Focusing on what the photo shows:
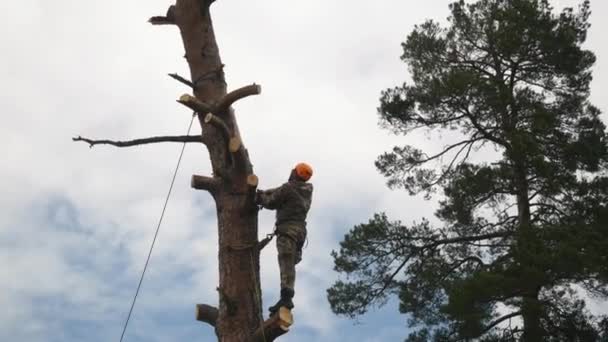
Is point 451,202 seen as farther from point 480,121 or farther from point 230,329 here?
point 230,329

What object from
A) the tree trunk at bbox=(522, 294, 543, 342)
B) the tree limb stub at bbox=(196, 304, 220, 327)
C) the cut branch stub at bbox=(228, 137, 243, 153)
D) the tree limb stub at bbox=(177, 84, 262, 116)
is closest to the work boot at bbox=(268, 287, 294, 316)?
the tree limb stub at bbox=(196, 304, 220, 327)

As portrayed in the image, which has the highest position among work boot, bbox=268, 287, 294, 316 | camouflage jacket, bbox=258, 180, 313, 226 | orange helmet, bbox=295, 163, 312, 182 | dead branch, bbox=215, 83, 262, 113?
dead branch, bbox=215, 83, 262, 113

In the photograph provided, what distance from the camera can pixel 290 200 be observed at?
6.02 meters

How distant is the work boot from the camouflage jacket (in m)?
0.58

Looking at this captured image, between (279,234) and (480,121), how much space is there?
11.0 m

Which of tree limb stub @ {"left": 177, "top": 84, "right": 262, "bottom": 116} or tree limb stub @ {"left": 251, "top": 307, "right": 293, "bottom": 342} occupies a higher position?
tree limb stub @ {"left": 177, "top": 84, "right": 262, "bottom": 116}

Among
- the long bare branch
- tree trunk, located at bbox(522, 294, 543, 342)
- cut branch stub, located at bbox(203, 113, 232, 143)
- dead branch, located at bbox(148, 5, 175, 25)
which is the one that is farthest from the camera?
the long bare branch

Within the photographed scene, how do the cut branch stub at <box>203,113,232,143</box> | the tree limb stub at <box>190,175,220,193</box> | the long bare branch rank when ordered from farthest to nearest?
1. the long bare branch
2. the tree limb stub at <box>190,175,220,193</box>
3. the cut branch stub at <box>203,113,232,143</box>

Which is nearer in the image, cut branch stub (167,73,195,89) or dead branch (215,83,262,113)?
dead branch (215,83,262,113)

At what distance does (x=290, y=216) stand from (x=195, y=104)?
1165 mm

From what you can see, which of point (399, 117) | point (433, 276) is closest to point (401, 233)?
point (433, 276)

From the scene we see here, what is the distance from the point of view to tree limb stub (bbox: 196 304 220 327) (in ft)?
17.6

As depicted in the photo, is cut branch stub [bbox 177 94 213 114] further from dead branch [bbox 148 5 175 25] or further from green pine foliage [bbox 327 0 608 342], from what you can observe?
green pine foliage [bbox 327 0 608 342]

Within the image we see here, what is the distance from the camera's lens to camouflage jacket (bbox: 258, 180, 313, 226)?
588cm
